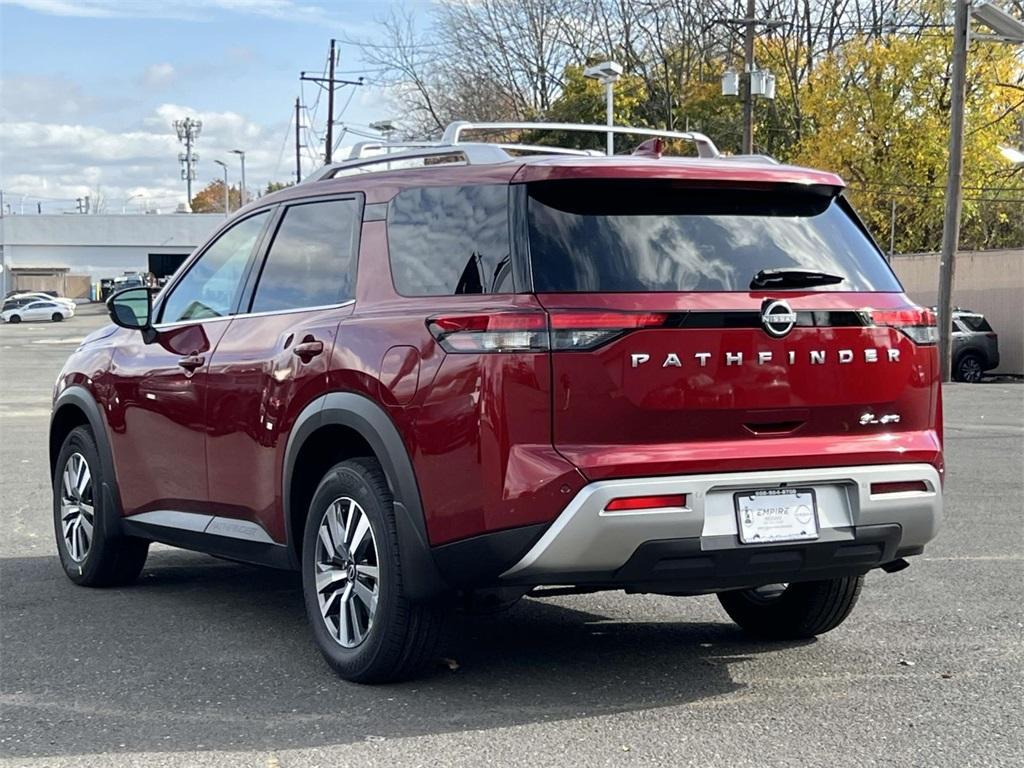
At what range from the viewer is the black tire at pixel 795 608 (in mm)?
5641

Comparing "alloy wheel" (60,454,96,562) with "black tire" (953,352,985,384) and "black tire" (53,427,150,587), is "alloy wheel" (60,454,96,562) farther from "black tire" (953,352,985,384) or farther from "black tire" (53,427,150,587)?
"black tire" (953,352,985,384)

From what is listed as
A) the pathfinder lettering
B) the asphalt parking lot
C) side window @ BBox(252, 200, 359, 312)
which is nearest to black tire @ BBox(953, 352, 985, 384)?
the asphalt parking lot

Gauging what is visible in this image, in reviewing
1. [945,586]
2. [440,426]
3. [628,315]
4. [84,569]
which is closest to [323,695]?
[440,426]

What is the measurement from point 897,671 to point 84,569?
13.4 feet

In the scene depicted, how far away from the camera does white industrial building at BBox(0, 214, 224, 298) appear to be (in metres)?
84.8

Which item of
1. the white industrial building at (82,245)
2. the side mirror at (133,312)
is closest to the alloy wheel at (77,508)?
the side mirror at (133,312)

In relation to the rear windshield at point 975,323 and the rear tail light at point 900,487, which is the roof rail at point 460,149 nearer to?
the rear tail light at point 900,487

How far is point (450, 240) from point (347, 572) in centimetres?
129

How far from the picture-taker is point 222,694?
16.4 ft

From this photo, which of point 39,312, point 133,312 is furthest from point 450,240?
point 39,312

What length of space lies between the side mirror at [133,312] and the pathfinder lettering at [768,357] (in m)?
3.05

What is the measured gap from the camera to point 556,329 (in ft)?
14.7

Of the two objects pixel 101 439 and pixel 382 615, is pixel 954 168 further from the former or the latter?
pixel 382 615

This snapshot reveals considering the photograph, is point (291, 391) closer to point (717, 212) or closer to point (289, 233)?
point (289, 233)
